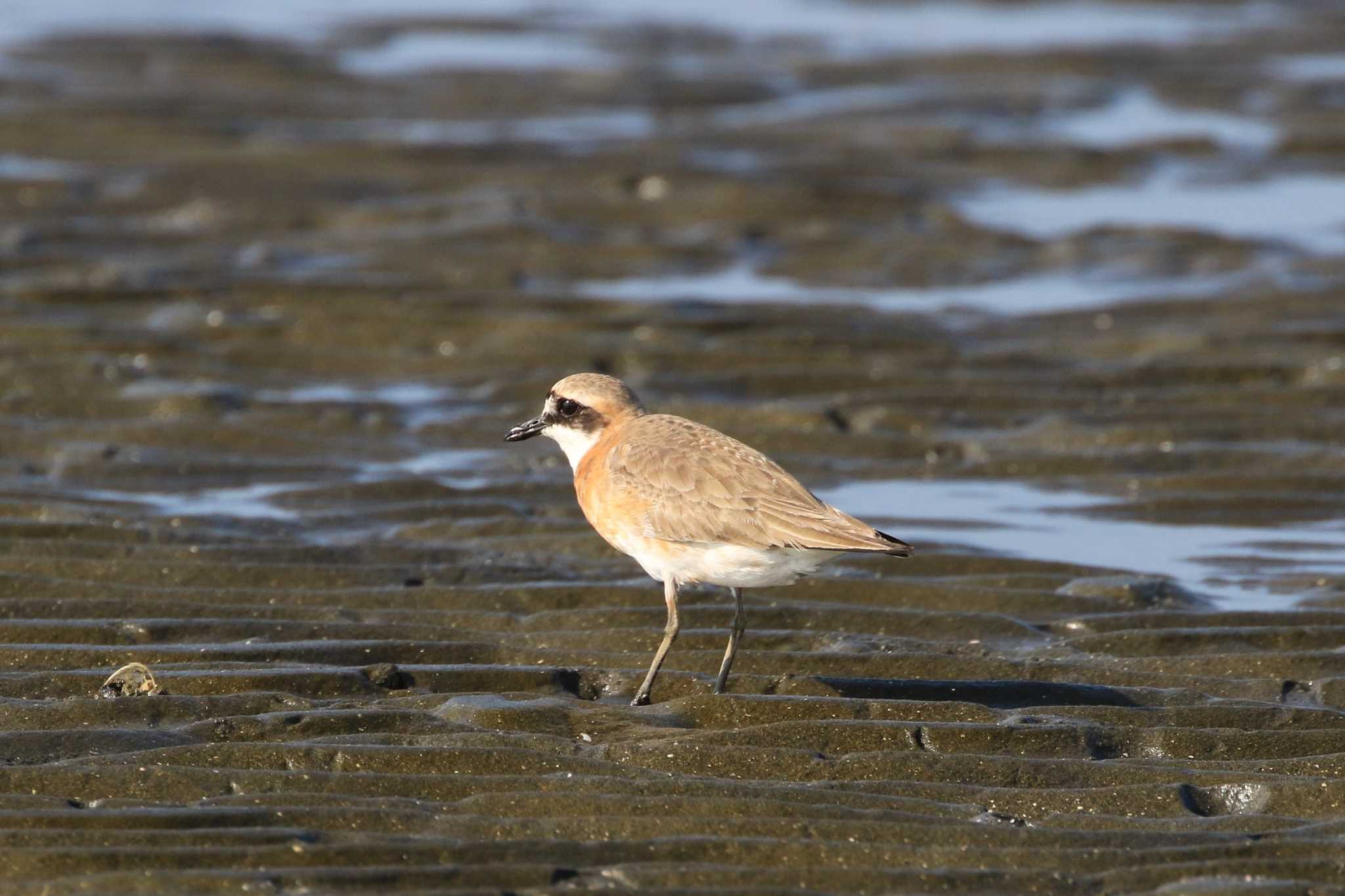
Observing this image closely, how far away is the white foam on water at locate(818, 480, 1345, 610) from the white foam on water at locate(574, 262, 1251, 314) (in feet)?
12.6

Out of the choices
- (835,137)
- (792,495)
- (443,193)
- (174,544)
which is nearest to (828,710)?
(792,495)

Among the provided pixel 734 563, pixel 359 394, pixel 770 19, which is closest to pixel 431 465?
pixel 359 394

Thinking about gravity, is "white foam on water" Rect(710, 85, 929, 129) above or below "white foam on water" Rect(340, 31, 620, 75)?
below

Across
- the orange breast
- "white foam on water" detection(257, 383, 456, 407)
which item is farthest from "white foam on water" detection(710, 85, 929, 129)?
the orange breast

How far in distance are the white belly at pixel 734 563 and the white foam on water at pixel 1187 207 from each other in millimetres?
9115

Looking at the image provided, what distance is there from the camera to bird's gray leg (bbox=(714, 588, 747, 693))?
262 inches

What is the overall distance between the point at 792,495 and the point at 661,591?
47.6 inches

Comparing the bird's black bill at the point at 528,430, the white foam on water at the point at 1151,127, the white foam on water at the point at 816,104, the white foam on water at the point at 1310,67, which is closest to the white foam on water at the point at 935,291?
the white foam on water at the point at 1151,127

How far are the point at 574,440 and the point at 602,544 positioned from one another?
3.60 ft

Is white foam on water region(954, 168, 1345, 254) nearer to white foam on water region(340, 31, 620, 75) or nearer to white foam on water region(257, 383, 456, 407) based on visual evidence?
white foam on water region(257, 383, 456, 407)

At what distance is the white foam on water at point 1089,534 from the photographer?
8.37 meters

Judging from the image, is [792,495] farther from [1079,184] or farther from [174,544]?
[1079,184]

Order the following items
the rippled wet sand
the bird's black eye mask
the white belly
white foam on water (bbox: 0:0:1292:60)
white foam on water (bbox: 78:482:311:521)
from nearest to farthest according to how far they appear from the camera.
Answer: the rippled wet sand < the white belly < the bird's black eye mask < white foam on water (bbox: 78:482:311:521) < white foam on water (bbox: 0:0:1292:60)

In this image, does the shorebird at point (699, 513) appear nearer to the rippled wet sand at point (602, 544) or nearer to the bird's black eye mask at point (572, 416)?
the bird's black eye mask at point (572, 416)
